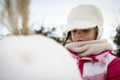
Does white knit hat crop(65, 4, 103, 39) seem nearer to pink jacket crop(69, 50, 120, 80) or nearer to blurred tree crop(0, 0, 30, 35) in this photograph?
pink jacket crop(69, 50, 120, 80)

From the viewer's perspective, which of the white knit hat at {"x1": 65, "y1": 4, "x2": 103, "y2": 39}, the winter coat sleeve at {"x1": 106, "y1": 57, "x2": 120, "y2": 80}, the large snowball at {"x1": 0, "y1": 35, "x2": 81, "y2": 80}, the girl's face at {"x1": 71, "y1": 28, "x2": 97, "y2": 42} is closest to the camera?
the large snowball at {"x1": 0, "y1": 35, "x2": 81, "y2": 80}

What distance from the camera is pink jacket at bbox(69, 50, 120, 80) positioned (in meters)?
2.48

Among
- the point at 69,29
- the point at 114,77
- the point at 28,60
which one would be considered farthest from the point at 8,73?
the point at 69,29

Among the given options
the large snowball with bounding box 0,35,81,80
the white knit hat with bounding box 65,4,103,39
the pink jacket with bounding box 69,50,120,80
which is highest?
the large snowball with bounding box 0,35,81,80

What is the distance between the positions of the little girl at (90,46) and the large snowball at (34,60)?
181 cm

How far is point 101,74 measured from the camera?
2.52 m

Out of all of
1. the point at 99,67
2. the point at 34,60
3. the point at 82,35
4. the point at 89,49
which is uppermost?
the point at 34,60

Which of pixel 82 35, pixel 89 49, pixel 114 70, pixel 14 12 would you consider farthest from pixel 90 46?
pixel 14 12

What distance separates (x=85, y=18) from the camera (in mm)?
2844

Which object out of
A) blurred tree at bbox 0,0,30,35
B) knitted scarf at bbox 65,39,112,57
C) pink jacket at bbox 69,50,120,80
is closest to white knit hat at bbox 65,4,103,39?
knitted scarf at bbox 65,39,112,57

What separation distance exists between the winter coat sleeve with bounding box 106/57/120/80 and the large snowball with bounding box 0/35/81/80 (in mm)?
1799

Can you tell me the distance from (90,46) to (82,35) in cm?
13

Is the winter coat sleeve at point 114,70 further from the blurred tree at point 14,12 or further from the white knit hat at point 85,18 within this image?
the blurred tree at point 14,12

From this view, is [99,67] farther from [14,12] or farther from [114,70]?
[14,12]
